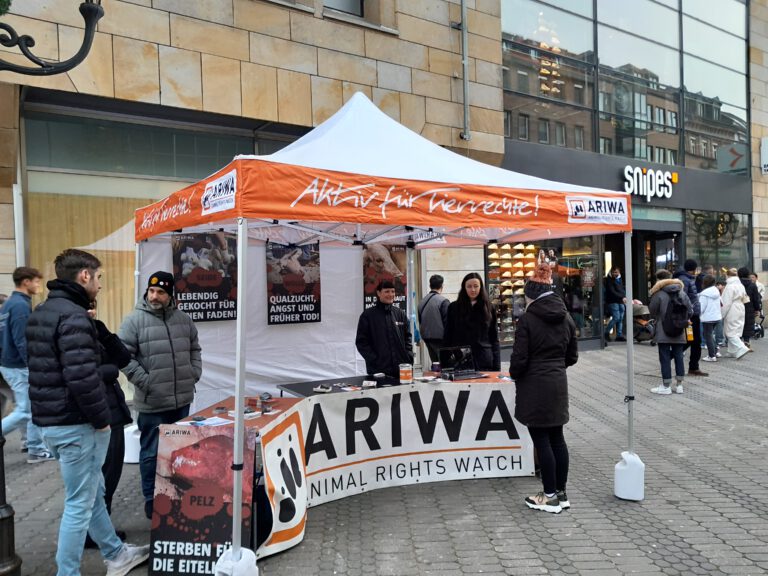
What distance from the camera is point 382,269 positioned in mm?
8531

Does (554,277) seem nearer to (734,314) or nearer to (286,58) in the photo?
(734,314)

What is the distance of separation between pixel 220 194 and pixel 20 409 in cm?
395

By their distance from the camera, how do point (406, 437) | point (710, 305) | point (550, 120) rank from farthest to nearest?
point (550, 120) < point (710, 305) < point (406, 437)

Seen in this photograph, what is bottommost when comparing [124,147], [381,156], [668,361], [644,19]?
[668,361]

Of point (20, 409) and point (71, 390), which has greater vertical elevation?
point (71, 390)

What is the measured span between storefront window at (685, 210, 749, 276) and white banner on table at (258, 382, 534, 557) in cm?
1240

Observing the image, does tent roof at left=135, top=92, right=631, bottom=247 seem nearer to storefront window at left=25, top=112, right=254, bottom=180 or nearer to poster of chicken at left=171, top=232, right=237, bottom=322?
poster of chicken at left=171, top=232, right=237, bottom=322

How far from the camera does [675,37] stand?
15219 mm

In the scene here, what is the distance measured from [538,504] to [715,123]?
51.5ft

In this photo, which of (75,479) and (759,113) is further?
(759,113)

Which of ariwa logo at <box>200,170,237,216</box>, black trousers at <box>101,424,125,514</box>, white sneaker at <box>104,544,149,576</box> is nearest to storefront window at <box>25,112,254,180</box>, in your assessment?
ariwa logo at <box>200,170,237,216</box>

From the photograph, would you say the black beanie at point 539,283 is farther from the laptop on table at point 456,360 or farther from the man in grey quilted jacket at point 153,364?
the man in grey quilted jacket at point 153,364

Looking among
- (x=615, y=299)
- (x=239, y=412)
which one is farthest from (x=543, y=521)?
(x=615, y=299)

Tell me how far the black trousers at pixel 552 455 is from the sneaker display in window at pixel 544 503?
6cm
